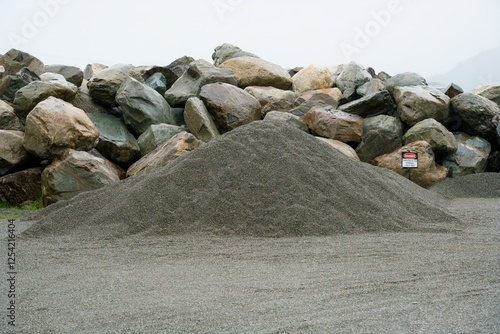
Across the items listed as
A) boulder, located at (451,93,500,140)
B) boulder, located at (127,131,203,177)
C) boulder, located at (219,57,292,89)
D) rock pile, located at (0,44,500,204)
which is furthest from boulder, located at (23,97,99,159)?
boulder, located at (451,93,500,140)

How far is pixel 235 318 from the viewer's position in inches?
104

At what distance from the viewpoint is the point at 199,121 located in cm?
911

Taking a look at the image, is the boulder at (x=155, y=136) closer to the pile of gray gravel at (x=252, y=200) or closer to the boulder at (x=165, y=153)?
the boulder at (x=165, y=153)

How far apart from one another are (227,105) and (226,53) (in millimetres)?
5050

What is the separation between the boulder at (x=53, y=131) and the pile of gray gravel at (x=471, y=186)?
629cm

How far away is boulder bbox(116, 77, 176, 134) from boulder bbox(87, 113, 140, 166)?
1.23ft

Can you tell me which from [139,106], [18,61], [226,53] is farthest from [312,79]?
[18,61]

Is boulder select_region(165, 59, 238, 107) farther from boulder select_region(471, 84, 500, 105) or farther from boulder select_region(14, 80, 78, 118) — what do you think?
boulder select_region(471, 84, 500, 105)

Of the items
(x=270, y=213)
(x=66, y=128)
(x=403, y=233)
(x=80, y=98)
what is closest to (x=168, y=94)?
(x=80, y=98)

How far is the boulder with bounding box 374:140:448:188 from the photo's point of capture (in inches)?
362

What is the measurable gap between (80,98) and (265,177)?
5.71 metres

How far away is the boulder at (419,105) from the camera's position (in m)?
9.98

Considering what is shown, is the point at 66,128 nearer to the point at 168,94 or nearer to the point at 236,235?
the point at 168,94

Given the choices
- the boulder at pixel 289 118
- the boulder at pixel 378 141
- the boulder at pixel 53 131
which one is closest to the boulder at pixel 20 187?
the boulder at pixel 53 131
